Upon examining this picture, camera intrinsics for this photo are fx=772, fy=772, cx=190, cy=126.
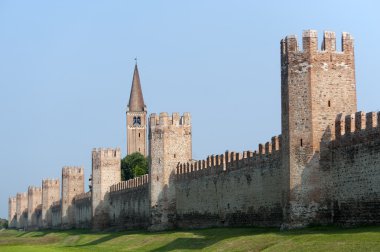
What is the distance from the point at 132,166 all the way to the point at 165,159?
41.8 meters

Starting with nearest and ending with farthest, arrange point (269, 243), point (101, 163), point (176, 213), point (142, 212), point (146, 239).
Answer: point (269, 243), point (146, 239), point (176, 213), point (142, 212), point (101, 163)

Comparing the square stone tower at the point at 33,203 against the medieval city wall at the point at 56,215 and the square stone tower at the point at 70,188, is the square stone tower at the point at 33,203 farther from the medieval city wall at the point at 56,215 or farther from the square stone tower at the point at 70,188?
the square stone tower at the point at 70,188

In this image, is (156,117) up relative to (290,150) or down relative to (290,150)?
up

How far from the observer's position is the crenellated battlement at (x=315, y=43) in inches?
1220

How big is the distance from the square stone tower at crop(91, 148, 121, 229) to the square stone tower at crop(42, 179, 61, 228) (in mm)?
27411

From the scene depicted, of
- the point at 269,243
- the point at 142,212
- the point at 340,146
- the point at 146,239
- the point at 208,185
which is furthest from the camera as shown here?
the point at 142,212

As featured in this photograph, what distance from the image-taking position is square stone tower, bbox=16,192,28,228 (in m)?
111

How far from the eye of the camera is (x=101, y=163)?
65.1 meters

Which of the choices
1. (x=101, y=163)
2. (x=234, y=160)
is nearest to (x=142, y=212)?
(x=101, y=163)

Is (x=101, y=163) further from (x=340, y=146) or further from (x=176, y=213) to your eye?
(x=340, y=146)

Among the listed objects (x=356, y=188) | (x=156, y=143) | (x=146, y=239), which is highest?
(x=156, y=143)

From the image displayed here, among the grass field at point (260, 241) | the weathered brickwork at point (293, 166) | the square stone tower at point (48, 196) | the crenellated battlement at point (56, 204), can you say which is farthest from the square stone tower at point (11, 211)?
the grass field at point (260, 241)

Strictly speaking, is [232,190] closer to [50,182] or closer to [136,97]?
[50,182]

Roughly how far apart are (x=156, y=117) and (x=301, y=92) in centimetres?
2023
